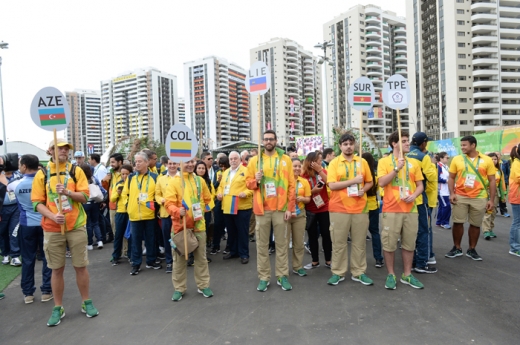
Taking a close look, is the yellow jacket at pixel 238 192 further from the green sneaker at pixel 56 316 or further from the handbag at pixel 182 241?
the green sneaker at pixel 56 316

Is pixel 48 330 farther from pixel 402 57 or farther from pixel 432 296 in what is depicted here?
pixel 402 57

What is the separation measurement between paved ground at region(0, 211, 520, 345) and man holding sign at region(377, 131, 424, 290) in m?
0.41

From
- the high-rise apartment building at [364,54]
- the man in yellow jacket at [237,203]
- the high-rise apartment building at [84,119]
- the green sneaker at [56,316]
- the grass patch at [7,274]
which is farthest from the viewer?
the high-rise apartment building at [84,119]

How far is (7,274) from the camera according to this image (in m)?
6.61

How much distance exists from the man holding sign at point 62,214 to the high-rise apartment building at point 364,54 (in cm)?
9647

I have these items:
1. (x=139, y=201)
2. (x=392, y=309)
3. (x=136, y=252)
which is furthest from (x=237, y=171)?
(x=392, y=309)

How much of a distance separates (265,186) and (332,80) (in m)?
106

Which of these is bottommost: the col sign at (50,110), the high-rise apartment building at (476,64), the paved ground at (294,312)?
the paved ground at (294,312)

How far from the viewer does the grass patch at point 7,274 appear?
6.10 metres

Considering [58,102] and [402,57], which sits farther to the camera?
[402,57]

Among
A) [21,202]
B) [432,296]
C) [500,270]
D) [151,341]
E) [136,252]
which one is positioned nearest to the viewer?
[151,341]

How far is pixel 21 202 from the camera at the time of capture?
5.17 m

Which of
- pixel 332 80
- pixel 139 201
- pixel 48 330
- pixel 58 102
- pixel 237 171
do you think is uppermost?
pixel 332 80

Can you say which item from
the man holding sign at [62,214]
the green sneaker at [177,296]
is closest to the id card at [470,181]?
the green sneaker at [177,296]
